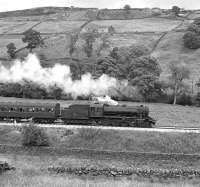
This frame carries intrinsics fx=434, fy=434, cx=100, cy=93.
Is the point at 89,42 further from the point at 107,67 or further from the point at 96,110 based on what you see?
the point at 96,110

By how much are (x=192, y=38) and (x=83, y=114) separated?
71.3m

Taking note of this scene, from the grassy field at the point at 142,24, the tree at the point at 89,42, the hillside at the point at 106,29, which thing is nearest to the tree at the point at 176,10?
the hillside at the point at 106,29

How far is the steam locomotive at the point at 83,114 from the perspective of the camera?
48969mm

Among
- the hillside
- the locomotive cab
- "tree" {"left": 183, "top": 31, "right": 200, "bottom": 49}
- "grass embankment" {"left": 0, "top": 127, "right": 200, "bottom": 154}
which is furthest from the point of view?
"tree" {"left": 183, "top": 31, "right": 200, "bottom": 49}

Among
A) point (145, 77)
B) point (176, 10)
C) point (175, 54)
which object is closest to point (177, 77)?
point (145, 77)

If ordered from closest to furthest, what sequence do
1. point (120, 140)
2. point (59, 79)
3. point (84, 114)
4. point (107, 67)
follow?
point (120, 140) < point (84, 114) < point (59, 79) < point (107, 67)

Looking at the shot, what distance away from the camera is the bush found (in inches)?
1722

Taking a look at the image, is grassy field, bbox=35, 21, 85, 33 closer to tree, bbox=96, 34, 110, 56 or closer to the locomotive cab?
tree, bbox=96, 34, 110, 56

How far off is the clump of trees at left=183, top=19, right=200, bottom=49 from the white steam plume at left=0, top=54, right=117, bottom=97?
4352 centimetres

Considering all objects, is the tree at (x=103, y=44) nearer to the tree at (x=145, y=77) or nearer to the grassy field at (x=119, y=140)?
the tree at (x=145, y=77)

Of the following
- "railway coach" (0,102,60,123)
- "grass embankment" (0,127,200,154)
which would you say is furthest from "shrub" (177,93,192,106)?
"grass embankment" (0,127,200,154)

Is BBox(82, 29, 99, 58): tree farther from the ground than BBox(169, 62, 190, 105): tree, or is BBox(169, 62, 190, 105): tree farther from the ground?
BBox(82, 29, 99, 58): tree

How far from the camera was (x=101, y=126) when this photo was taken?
48.9m

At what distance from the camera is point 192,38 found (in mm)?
114312
